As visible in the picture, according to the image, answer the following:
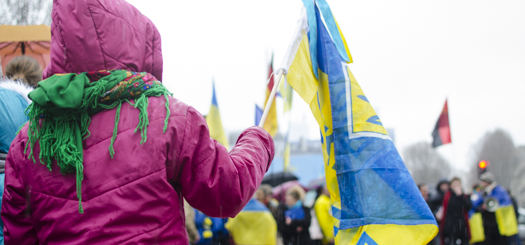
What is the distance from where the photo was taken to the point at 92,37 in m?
1.36

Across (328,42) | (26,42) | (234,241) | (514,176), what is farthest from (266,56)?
(514,176)

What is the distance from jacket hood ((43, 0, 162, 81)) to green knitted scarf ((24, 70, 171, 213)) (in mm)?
57

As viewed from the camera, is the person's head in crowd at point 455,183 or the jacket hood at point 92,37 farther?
the person's head in crowd at point 455,183

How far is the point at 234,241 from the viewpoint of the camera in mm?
6613

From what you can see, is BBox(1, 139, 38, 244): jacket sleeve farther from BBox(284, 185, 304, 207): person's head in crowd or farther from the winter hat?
the winter hat

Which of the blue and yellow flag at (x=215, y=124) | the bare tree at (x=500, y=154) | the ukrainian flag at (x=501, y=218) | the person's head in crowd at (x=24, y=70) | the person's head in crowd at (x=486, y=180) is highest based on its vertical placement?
the person's head in crowd at (x=24, y=70)

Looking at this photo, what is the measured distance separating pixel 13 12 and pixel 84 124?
10781mm

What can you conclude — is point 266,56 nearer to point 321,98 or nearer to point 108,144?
point 321,98

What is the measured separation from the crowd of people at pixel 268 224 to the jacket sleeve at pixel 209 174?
198 inches

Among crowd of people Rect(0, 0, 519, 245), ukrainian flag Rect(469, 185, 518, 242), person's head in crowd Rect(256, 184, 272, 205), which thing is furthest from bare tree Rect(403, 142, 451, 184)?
crowd of people Rect(0, 0, 519, 245)

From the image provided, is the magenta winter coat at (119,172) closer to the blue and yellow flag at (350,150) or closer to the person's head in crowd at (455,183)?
the blue and yellow flag at (350,150)

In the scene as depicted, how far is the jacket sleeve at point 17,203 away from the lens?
1438mm

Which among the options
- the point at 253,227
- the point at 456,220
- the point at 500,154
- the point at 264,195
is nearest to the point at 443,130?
the point at 456,220

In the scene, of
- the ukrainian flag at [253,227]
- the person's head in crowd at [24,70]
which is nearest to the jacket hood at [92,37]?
the person's head in crowd at [24,70]
